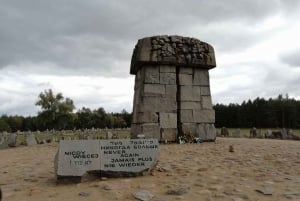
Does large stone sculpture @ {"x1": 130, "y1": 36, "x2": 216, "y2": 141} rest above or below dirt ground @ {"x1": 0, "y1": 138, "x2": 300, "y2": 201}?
above

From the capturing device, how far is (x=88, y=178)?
6211 millimetres

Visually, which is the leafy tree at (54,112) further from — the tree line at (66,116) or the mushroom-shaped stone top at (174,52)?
the mushroom-shaped stone top at (174,52)

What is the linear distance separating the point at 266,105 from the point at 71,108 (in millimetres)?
31195

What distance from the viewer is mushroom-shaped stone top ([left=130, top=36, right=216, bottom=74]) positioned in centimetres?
1160

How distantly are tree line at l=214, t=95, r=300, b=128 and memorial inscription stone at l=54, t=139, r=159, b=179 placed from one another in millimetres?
46445

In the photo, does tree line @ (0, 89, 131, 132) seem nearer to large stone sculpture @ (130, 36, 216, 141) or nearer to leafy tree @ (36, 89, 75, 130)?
leafy tree @ (36, 89, 75, 130)

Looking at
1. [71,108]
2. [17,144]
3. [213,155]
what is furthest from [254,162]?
[71,108]

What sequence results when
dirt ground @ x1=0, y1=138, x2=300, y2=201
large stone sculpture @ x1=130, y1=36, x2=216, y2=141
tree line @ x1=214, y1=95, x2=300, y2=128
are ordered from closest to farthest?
dirt ground @ x1=0, y1=138, x2=300, y2=201
large stone sculpture @ x1=130, y1=36, x2=216, y2=141
tree line @ x1=214, y1=95, x2=300, y2=128

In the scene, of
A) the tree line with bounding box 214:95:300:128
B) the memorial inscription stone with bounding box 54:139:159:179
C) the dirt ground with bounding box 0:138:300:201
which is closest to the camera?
the dirt ground with bounding box 0:138:300:201

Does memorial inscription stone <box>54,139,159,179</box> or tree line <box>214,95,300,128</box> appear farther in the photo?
tree line <box>214,95,300,128</box>

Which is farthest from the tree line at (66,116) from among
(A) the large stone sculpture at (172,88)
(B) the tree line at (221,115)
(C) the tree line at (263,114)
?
(A) the large stone sculpture at (172,88)

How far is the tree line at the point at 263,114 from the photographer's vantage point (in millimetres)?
50969

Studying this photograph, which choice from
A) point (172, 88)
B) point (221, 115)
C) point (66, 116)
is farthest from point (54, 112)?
point (172, 88)

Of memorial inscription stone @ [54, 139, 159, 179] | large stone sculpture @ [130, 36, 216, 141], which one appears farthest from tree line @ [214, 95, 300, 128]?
memorial inscription stone @ [54, 139, 159, 179]
